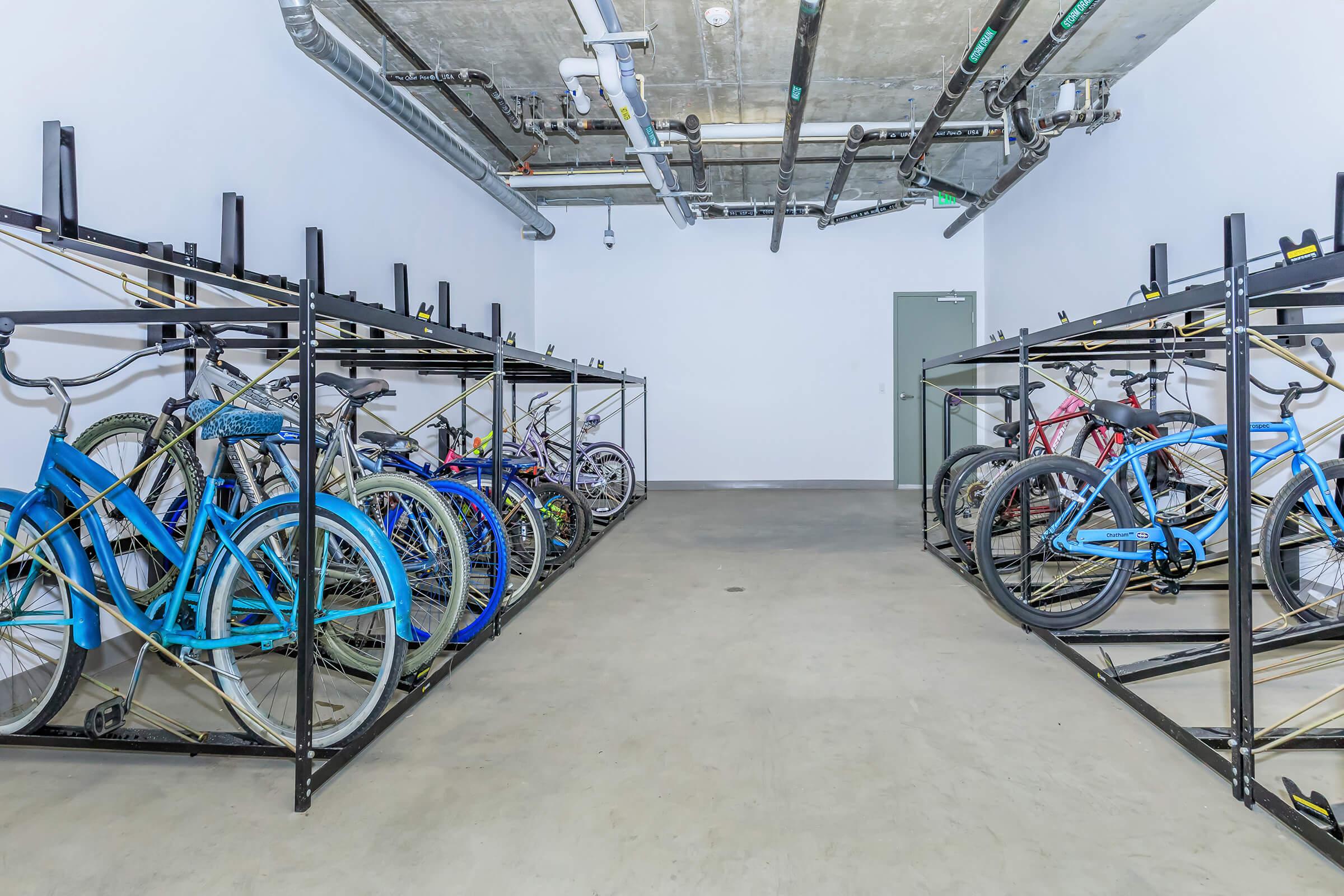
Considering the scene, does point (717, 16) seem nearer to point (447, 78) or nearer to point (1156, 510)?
point (447, 78)

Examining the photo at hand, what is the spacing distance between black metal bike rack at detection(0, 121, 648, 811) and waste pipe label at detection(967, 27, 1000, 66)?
2.53 meters

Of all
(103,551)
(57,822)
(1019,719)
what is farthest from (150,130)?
(1019,719)

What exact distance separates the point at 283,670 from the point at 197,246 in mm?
1884

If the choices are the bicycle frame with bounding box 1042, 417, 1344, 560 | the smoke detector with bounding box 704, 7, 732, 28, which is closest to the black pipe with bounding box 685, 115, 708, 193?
the smoke detector with bounding box 704, 7, 732, 28

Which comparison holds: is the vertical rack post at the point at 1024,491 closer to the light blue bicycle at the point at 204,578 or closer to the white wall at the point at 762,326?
the light blue bicycle at the point at 204,578

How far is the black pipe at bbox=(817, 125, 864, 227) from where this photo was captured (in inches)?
170

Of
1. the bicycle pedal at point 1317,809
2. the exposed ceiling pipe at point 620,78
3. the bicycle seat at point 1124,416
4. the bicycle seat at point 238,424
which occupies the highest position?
the exposed ceiling pipe at point 620,78

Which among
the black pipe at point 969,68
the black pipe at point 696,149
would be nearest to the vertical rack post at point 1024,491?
the black pipe at point 969,68

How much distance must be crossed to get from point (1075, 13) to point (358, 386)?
3368 mm

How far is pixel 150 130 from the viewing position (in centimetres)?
264

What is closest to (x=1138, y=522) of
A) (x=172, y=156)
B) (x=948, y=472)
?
(x=948, y=472)

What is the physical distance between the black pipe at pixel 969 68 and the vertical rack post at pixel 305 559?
9.93 feet

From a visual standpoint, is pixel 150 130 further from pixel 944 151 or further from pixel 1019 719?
A: pixel 944 151

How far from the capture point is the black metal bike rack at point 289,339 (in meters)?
1.52
